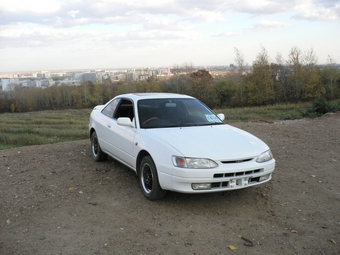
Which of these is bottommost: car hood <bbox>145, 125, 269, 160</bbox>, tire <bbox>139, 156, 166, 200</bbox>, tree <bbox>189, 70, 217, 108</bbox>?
tree <bbox>189, 70, 217, 108</bbox>

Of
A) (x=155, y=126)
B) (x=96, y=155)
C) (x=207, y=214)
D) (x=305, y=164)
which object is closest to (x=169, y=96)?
(x=155, y=126)

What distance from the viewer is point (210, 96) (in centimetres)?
5966

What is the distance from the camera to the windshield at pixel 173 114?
5.70 meters

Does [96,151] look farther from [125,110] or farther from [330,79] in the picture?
[330,79]

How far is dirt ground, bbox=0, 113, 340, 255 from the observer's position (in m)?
3.83

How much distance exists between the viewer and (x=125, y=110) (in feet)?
20.9

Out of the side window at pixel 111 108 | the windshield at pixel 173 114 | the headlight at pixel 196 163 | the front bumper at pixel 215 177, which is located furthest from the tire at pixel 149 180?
the side window at pixel 111 108

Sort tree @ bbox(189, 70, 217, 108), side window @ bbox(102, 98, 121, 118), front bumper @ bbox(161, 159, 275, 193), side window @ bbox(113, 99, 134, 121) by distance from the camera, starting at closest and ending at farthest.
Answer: front bumper @ bbox(161, 159, 275, 193) < side window @ bbox(113, 99, 134, 121) < side window @ bbox(102, 98, 121, 118) < tree @ bbox(189, 70, 217, 108)

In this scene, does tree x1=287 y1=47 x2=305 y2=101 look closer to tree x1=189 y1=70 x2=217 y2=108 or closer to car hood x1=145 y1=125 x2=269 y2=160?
tree x1=189 y1=70 x2=217 y2=108

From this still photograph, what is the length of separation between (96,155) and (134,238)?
3.44 m

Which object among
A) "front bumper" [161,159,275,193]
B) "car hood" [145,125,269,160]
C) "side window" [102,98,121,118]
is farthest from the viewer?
"side window" [102,98,121,118]

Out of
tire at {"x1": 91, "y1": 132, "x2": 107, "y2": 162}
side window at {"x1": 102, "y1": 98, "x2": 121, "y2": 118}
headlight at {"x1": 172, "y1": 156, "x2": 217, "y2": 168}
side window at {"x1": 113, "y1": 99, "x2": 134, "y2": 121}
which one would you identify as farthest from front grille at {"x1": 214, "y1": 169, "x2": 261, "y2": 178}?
tire at {"x1": 91, "y1": 132, "x2": 107, "y2": 162}

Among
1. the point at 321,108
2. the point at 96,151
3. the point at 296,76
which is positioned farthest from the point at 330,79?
the point at 96,151

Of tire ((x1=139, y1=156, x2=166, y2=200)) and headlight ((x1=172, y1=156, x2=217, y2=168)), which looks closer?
headlight ((x1=172, y1=156, x2=217, y2=168))
